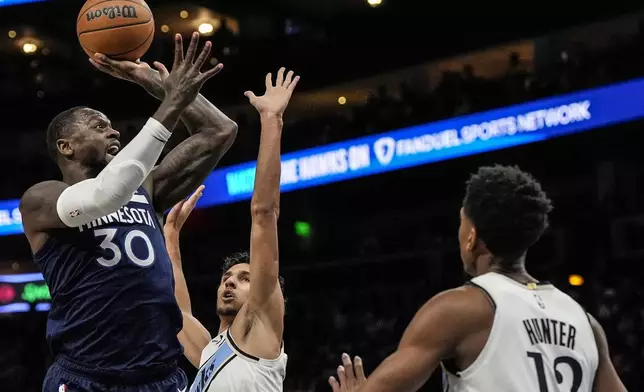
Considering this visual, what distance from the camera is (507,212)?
2.55 metres

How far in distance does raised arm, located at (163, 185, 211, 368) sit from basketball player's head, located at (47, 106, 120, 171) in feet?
2.97

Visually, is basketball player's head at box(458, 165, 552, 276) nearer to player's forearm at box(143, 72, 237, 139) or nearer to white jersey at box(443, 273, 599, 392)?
white jersey at box(443, 273, 599, 392)

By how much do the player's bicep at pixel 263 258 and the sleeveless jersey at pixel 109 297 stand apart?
32 centimetres

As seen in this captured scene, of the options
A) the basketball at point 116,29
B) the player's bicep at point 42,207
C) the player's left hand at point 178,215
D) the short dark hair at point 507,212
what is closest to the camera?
the short dark hair at point 507,212

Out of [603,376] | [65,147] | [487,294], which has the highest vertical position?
[65,147]

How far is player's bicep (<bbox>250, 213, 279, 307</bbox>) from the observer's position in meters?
3.53

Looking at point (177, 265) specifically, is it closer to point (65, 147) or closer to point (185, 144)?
point (185, 144)

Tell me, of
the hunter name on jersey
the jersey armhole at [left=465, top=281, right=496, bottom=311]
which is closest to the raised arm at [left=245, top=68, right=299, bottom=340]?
the jersey armhole at [left=465, top=281, right=496, bottom=311]

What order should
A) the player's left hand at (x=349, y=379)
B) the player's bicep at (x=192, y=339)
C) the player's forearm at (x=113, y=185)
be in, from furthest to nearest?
1. the player's bicep at (x=192, y=339)
2. the player's forearm at (x=113, y=185)
3. the player's left hand at (x=349, y=379)

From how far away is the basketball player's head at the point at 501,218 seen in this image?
2.56 metres

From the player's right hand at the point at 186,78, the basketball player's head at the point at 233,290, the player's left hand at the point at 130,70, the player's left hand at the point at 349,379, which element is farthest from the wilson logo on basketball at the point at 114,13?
the player's left hand at the point at 349,379

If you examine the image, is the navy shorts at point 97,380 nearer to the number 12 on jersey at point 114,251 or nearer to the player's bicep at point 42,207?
the number 12 on jersey at point 114,251

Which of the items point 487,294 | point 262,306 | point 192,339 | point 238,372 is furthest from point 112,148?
point 487,294

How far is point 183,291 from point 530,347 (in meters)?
2.45
